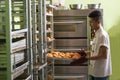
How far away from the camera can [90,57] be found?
371 cm

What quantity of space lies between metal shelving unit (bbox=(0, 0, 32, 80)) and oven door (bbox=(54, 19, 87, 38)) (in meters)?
1.74

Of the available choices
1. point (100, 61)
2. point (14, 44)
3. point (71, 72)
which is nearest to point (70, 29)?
point (71, 72)

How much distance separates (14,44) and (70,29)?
2.43 metres

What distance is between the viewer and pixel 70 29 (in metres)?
5.16

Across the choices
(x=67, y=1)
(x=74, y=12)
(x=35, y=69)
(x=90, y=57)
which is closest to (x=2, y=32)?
(x=35, y=69)

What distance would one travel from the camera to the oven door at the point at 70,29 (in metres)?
5.07

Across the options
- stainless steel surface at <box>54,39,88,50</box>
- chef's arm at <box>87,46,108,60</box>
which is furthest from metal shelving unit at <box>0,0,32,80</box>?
stainless steel surface at <box>54,39,88,50</box>

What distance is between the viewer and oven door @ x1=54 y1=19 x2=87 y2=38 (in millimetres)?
5074

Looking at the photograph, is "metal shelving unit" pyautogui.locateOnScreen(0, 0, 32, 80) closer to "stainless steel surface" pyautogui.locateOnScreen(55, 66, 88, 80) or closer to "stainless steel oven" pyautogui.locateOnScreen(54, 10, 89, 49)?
"stainless steel oven" pyautogui.locateOnScreen(54, 10, 89, 49)

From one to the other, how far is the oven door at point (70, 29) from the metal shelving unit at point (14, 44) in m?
1.74

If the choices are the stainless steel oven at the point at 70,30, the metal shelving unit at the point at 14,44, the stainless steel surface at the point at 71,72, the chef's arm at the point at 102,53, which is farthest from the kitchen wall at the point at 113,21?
the metal shelving unit at the point at 14,44

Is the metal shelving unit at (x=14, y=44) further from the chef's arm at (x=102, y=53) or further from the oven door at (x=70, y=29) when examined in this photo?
the oven door at (x=70, y=29)

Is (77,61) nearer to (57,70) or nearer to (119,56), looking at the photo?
(57,70)

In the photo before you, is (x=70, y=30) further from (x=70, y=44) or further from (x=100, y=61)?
(x=100, y=61)
